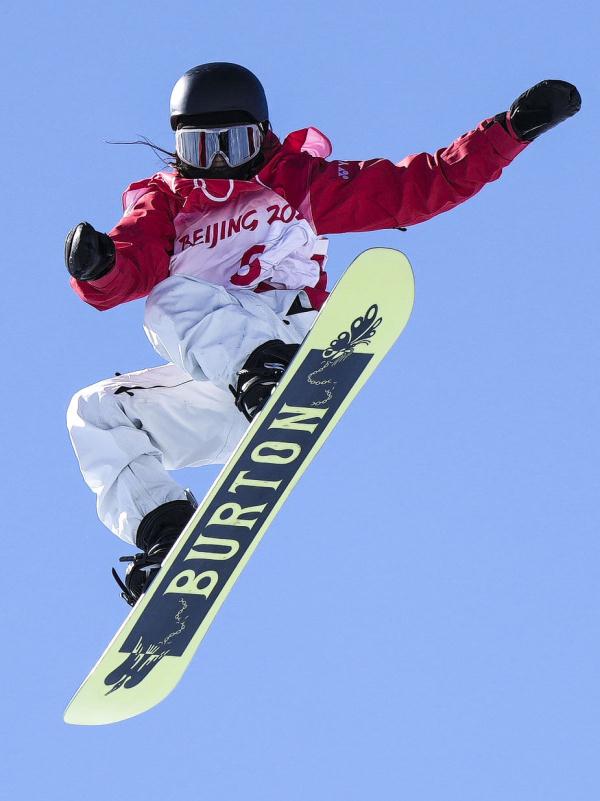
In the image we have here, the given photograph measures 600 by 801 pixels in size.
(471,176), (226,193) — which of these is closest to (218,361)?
(226,193)

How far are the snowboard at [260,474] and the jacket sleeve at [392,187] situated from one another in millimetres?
789

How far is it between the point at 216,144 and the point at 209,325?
43.2 inches

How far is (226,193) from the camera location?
35.7 feet

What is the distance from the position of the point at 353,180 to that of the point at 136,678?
312cm

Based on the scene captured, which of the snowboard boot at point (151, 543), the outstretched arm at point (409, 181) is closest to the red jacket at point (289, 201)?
the outstretched arm at point (409, 181)

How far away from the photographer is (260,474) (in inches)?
415

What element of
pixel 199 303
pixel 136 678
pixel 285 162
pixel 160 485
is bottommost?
pixel 136 678

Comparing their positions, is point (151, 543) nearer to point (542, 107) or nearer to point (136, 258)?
point (136, 258)

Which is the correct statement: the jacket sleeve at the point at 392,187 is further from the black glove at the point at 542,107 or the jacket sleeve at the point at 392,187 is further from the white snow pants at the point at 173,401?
the white snow pants at the point at 173,401

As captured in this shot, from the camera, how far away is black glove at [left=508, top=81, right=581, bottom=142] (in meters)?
10.5

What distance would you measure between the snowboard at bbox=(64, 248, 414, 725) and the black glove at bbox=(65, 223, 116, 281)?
116 cm

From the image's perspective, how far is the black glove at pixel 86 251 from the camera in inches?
398

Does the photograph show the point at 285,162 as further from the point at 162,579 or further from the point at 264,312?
the point at 162,579

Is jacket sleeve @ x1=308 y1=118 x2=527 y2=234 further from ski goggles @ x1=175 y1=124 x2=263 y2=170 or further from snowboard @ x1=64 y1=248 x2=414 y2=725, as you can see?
Result: snowboard @ x1=64 y1=248 x2=414 y2=725
